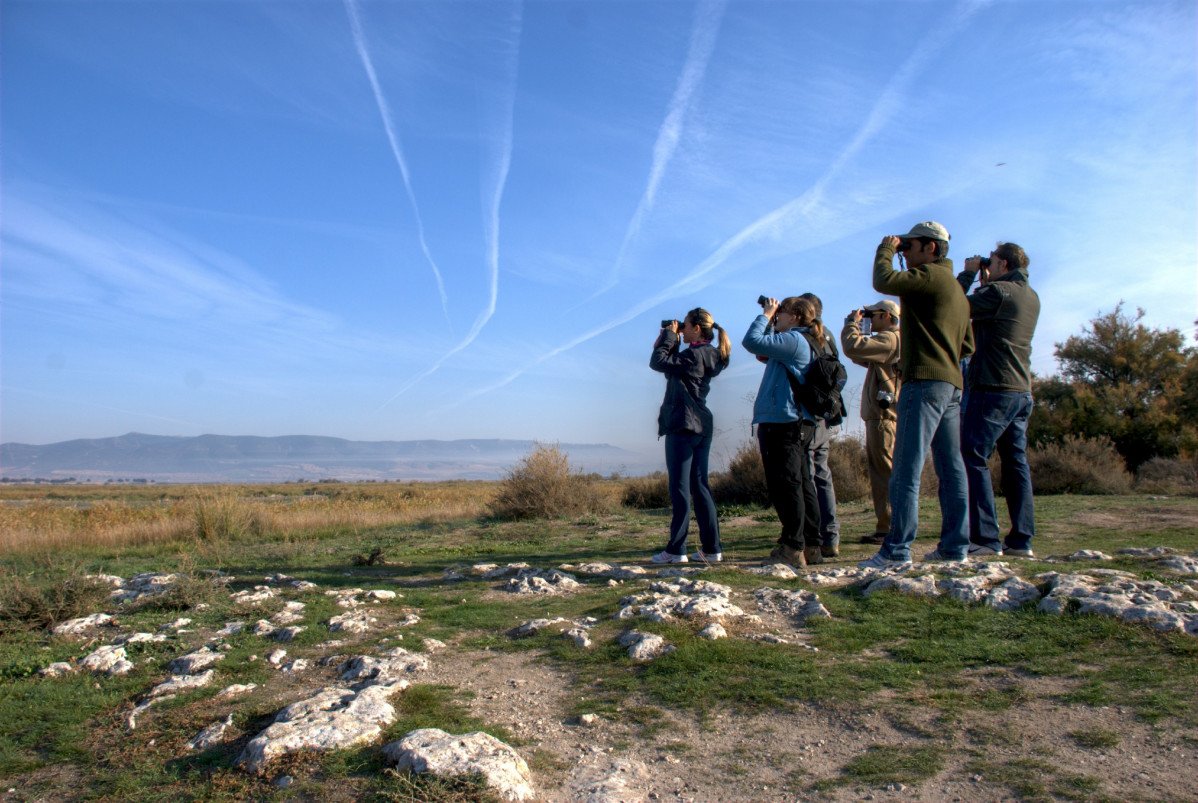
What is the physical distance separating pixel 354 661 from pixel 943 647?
2.56 meters

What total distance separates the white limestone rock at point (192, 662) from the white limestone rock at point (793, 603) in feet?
8.93

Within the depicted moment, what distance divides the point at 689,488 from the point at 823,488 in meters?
1.10

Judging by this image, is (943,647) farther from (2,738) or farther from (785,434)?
(2,738)

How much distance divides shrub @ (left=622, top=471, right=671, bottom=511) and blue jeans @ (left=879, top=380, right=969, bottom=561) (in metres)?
9.89

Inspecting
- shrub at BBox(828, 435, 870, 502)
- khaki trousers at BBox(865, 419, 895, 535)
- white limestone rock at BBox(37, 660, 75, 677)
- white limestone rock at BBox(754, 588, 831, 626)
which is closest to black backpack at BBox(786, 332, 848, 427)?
khaki trousers at BBox(865, 419, 895, 535)

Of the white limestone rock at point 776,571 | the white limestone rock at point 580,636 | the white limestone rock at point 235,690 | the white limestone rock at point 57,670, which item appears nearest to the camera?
the white limestone rock at point 235,690

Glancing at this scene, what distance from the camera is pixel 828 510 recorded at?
18.4 feet

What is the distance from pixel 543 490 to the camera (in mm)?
12586

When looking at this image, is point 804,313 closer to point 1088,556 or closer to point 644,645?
Answer: point 1088,556

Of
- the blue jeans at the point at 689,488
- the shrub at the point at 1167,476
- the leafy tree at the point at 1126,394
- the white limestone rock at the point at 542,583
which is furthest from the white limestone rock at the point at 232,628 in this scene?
the leafy tree at the point at 1126,394

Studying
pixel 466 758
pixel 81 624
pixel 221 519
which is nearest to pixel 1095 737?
pixel 466 758

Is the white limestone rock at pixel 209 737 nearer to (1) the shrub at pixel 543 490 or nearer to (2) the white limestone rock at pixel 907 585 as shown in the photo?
(2) the white limestone rock at pixel 907 585

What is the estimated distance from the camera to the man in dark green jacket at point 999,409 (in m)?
4.96

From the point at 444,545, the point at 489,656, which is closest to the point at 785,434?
the point at 489,656
